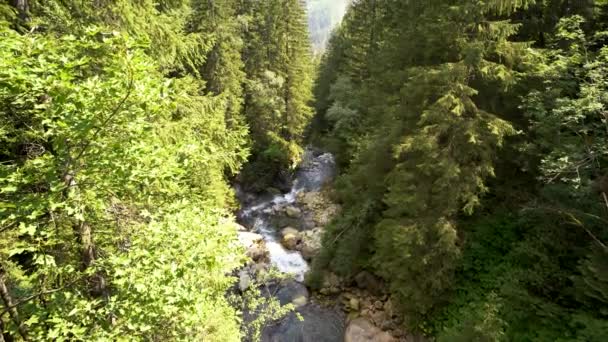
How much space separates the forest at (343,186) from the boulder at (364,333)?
0.07 metres

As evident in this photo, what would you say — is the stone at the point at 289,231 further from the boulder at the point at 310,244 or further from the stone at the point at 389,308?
the stone at the point at 389,308

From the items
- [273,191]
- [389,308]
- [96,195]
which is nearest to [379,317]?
[389,308]

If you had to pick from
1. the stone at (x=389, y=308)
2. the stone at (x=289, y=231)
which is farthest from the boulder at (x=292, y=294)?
the stone at (x=289, y=231)

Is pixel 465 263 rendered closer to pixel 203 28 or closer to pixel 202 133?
pixel 202 133

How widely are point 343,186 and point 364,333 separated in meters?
7.35

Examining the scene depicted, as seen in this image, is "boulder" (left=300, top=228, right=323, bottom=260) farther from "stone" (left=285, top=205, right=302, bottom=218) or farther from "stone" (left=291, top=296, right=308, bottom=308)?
"stone" (left=285, top=205, right=302, bottom=218)

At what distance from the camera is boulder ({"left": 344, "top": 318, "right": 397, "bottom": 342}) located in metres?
10.6

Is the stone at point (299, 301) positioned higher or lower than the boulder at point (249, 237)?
higher

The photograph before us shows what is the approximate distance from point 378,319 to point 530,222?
5.41 metres

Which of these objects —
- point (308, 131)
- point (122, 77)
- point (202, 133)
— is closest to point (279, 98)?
point (308, 131)

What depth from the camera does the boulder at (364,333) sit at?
10617mm

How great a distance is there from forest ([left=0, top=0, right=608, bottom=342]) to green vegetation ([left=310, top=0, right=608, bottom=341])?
56 millimetres

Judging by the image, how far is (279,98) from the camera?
2486 cm

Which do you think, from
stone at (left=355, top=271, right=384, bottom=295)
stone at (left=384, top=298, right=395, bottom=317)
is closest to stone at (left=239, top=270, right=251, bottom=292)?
stone at (left=355, top=271, right=384, bottom=295)
